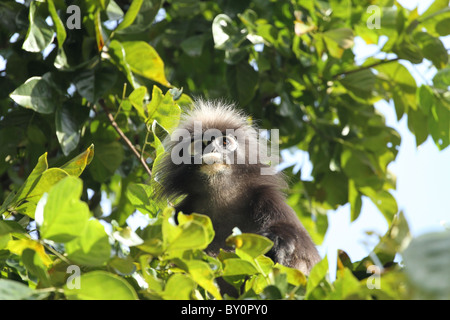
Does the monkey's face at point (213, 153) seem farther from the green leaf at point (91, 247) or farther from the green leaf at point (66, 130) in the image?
the green leaf at point (91, 247)

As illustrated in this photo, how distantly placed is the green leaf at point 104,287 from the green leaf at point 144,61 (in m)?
1.61

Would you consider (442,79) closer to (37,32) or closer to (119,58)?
(119,58)

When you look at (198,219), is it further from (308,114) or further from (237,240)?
(308,114)

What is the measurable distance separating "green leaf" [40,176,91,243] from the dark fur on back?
1.36 m

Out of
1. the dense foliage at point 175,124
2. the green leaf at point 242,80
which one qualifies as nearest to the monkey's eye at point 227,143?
the dense foliage at point 175,124

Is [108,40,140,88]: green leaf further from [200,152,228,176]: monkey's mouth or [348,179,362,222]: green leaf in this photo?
[348,179,362,222]: green leaf

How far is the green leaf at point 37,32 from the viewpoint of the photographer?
7.80 feet

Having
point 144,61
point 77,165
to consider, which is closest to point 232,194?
point 144,61

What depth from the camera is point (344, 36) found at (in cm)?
290

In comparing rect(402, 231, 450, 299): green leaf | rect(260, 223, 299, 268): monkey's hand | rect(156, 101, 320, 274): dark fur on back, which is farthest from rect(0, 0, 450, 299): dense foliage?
rect(260, 223, 299, 268): monkey's hand
